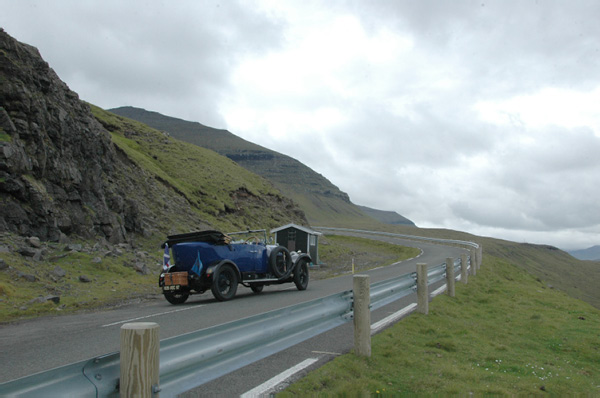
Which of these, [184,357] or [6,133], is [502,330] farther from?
[6,133]

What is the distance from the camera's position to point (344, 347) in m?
6.21

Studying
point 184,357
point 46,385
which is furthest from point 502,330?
point 46,385

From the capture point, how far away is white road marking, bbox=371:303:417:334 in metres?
7.38

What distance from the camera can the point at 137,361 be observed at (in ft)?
7.89

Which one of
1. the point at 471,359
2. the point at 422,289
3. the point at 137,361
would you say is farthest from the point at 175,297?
the point at 137,361

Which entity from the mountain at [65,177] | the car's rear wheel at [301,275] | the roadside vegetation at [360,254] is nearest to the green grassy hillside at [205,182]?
the mountain at [65,177]

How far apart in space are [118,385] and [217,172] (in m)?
45.1

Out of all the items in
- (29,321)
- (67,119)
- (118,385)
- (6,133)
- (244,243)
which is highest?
(67,119)

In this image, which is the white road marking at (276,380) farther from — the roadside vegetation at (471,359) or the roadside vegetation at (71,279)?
the roadside vegetation at (71,279)

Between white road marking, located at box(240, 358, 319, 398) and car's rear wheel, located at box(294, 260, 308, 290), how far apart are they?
335 inches

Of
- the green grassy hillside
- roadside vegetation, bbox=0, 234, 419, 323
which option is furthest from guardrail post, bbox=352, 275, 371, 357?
the green grassy hillside

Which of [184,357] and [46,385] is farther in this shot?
[184,357]

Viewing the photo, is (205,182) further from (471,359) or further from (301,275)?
(471,359)

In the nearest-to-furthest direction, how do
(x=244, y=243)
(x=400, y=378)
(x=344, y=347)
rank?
(x=400, y=378) → (x=344, y=347) → (x=244, y=243)
